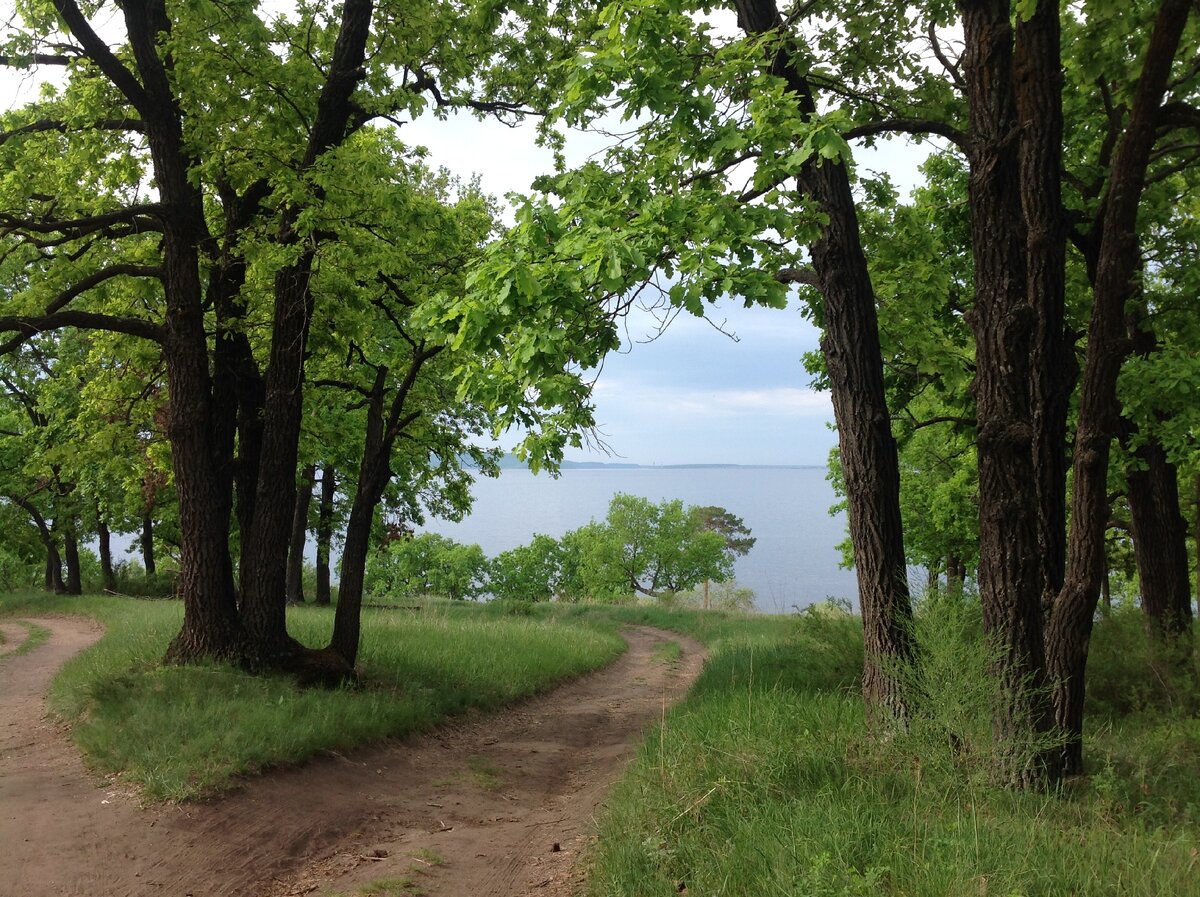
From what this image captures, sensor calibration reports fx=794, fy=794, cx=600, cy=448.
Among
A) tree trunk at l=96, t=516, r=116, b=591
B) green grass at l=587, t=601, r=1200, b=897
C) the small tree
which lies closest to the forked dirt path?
green grass at l=587, t=601, r=1200, b=897

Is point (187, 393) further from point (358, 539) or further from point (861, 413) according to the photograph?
point (861, 413)

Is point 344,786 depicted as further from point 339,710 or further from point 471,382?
point 471,382

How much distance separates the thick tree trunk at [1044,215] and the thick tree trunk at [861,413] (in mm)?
1182

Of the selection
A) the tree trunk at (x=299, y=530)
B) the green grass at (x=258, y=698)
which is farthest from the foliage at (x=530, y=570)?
the green grass at (x=258, y=698)

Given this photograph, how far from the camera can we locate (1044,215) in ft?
20.1

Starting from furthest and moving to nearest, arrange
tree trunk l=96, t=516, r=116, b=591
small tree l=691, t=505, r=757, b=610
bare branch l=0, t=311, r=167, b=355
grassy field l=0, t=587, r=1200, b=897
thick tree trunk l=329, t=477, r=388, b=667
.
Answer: small tree l=691, t=505, r=757, b=610 < tree trunk l=96, t=516, r=116, b=591 < thick tree trunk l=329, t=477, r=388, b=667 < bare branch l=0, t=311, r=167, b=355 < grassy field l=0, t=587, r=1200, b=897

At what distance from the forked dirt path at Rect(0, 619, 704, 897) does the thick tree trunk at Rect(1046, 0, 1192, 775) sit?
3.90m

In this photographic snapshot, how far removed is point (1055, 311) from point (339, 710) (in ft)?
25.9

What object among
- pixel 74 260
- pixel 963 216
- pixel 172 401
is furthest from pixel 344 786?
pixel 963 216

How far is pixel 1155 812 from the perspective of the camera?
5258mm

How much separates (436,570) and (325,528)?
36.9 meters

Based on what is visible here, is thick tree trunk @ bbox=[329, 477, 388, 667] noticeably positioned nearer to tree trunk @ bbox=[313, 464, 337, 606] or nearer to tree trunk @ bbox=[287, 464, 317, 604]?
tree trunk @ bbox=[287, 464, 317, 604]

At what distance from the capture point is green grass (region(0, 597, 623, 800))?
693 cm

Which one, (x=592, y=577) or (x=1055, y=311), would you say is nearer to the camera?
(x=1055, y=311)
